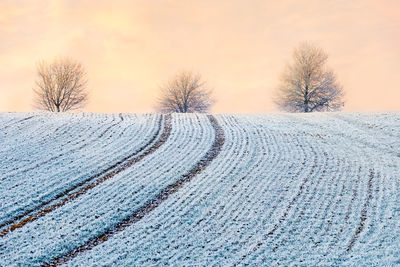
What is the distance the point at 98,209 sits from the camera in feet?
54.7

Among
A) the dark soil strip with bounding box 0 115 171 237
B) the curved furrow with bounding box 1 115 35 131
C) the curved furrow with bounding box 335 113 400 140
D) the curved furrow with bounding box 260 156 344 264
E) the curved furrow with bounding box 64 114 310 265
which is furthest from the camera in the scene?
the curved furrow with bounding box 335 113 400 140

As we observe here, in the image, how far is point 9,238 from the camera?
1428 centimetres

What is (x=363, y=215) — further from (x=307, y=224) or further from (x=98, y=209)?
(x=98, y=209)

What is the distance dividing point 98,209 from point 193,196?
4909 millimetres

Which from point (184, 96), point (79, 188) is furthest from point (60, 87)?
point (79, 188)

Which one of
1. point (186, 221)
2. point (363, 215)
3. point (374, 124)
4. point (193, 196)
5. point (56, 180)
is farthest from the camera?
point (374, 124)

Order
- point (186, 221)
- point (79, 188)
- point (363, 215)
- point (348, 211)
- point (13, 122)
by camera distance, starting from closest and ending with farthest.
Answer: point (186, 221), point (363, 215), point (348, 211), point (79, 188), point (13, 122)

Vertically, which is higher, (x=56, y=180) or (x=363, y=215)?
(x=56, y=180)

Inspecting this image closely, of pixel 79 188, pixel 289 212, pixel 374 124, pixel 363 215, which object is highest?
pixel 374 124

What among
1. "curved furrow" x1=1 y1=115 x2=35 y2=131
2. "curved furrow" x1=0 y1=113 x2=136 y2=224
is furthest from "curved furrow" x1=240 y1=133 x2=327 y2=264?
"curved furrow" x1=1 y1=115 x2=35 y2=131

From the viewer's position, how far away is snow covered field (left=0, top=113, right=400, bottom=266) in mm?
13531

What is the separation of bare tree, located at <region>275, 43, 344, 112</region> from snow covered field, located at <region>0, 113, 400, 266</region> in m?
33.5

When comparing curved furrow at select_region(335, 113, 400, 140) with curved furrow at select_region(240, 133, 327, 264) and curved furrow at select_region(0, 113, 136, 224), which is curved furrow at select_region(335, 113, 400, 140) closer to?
curved furrow at select_region(240, 133, 327, 264)

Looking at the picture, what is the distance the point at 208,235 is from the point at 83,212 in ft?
20.7
